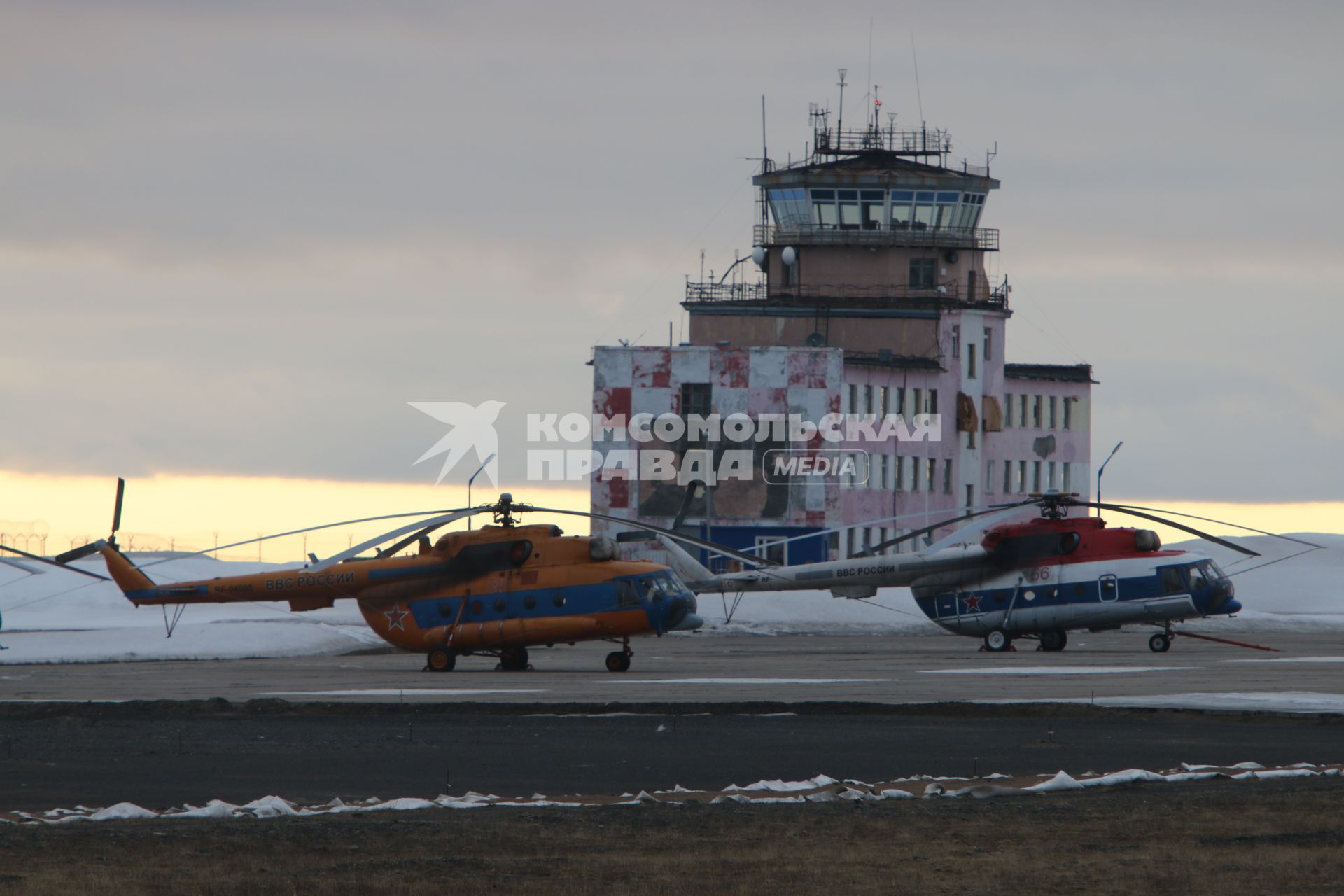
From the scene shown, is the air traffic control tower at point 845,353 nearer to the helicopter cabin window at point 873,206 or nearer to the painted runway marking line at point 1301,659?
the helicopter cabin window at point 873,206

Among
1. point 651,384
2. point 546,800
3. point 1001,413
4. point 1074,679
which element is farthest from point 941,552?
point 1001,413

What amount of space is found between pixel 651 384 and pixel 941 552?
145 ft

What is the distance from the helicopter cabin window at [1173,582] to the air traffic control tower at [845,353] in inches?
1730

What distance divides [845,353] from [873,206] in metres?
7.22

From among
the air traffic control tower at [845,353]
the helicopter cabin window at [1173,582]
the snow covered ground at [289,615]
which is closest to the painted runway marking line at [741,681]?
the snow covered ground at [289,615]

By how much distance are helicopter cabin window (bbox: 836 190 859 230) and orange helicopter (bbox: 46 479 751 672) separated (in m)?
55.4

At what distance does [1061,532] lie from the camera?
46.5 metres

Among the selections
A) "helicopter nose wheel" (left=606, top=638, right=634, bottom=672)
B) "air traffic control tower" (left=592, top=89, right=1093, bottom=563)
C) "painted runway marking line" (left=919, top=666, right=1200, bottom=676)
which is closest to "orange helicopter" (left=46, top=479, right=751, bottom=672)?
"helicopter nose wheel" (left=606, top=638, right=634, bottom=672)

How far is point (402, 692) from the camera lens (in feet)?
106

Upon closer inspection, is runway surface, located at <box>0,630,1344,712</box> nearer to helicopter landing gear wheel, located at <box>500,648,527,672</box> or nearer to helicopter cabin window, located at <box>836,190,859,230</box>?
helicopter landing gear wheel, located at <box>500,648,527,672</box>

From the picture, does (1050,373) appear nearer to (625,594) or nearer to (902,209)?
(902,209)

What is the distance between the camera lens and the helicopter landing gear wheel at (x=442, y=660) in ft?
131

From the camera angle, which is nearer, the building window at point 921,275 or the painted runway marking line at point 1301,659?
the painted runway marking line at point 1301,659

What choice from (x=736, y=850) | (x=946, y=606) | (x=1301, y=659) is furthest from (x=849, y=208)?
(x=736, y=850)
